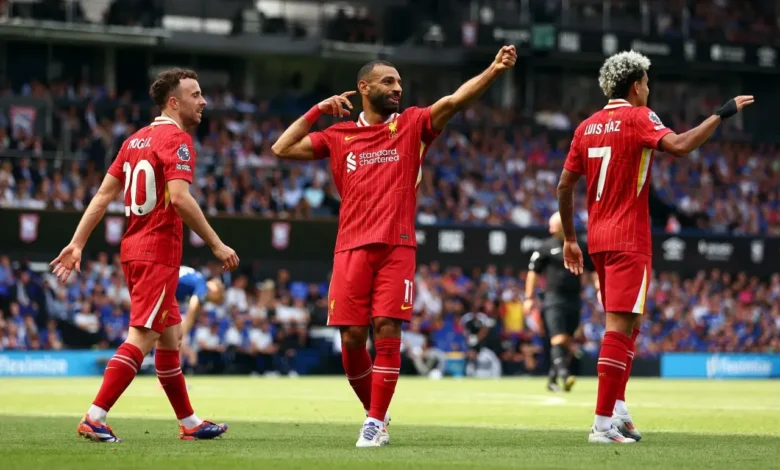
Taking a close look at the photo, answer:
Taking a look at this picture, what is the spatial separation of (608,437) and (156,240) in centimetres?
357

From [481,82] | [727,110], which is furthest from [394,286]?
[727,110]

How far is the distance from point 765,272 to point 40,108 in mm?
20073

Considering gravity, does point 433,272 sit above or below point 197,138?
below

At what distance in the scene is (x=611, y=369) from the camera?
374 inches

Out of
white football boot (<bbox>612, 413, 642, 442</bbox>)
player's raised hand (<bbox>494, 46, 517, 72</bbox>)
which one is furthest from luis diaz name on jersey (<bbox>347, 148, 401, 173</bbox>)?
white football boot (<bbox>612, 413, 642, 442</bbox>)

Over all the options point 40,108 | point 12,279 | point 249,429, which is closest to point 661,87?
point 40,108

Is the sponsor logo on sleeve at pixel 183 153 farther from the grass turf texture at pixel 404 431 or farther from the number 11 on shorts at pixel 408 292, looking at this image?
the grass turf texture at pixel 404 431

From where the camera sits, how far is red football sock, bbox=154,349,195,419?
9945 millimetres

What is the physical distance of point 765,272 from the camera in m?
36.5

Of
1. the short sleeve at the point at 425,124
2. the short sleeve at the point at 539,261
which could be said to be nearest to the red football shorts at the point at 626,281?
the short sleeve at the point at 425,124

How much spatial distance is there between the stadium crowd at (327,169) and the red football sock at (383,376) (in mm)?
21927

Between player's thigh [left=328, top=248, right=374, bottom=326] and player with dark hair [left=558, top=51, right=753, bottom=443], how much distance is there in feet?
5.73

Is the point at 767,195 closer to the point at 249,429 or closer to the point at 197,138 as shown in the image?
the point at 197,138

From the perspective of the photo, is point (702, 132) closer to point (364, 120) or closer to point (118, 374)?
point (364, 120)
